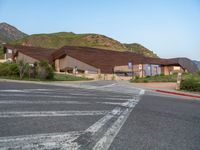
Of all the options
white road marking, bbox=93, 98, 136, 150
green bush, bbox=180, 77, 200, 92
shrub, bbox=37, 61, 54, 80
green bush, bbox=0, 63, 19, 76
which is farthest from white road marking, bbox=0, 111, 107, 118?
green bush, bbox=0, 63, 19, 76

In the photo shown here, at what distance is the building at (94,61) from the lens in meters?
71.8

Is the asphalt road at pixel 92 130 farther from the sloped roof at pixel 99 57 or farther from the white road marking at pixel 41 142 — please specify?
the sloped roof at pixel 99 57

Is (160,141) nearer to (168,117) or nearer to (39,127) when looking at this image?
(39,127)

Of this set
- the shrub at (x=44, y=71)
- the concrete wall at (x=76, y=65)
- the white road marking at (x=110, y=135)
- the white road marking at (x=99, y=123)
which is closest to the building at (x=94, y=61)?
the concrete wall at (x=76, y=65)

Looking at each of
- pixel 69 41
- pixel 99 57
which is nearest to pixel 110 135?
pixel 99 57

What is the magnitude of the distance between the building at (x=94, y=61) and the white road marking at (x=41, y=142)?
5830cm

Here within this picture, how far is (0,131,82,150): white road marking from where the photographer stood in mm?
4895

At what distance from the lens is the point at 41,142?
519cm

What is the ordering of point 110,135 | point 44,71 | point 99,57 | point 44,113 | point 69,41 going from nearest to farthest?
point 110,135, point 44,113, point 44,71, point 99,57, point 69,41

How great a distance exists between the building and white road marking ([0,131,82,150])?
58303mm

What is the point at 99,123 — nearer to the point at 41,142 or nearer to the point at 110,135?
the point at 110,135

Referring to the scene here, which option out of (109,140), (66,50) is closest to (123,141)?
(109,140)

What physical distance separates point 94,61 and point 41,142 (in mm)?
70231

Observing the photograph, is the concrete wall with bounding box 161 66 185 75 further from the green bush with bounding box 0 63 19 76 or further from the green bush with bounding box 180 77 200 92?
the green bush with bounding box 180 77 200 92
